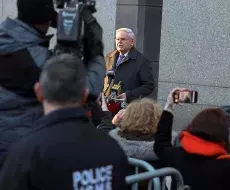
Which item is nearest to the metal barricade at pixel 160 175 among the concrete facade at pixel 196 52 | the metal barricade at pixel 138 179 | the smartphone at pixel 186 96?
the metal barricade at pixel 138 179

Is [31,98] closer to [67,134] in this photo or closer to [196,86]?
[67,134]

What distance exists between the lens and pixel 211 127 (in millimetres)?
4188

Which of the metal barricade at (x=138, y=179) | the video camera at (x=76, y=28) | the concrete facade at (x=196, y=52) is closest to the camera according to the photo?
the video camera at (x=76, y=28)

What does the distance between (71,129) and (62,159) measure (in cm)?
13

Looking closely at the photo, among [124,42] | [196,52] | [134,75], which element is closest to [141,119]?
[134,75]

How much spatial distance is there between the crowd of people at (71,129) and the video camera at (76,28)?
0.20 ft

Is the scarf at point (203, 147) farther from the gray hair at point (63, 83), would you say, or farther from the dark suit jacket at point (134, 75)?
the dark suit jacket at point (134, 75)

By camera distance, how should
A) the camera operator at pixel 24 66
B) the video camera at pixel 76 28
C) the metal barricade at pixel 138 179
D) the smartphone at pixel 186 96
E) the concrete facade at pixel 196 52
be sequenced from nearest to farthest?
the video camera at pixel 76 28
the camera operator at pixel 24 66
the metal barricade at pixel 138 179
the smartphone at pixel 186 96
the concrete facade at pixel 196 52

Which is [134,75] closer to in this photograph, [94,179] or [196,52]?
[196,52]

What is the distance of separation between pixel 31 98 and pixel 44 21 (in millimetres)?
411

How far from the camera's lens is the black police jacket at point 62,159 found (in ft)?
9.40

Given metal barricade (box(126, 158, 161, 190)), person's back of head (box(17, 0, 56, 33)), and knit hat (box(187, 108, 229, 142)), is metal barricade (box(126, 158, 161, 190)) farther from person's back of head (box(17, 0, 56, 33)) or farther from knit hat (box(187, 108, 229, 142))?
person's back of head (box(17, 0, 56, 33))

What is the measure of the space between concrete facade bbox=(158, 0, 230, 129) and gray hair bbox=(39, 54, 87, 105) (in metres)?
7.24

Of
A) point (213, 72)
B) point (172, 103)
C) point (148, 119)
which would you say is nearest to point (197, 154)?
point (172, 103)
